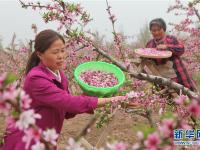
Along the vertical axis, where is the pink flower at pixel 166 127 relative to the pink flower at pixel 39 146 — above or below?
above

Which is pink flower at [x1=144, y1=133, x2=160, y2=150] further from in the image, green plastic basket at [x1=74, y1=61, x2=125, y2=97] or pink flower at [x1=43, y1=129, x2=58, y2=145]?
green plastic basket at [x1=74, y1=61, x2=125, y2=97]

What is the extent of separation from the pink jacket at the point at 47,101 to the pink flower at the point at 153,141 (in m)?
1.60

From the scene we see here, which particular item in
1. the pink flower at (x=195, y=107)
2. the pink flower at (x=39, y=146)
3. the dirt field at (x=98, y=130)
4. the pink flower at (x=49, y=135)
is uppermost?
the pink flower at (x=195, y=107)

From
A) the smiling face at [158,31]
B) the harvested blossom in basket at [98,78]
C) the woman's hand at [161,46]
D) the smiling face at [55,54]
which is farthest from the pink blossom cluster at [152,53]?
the smiling face at [55,54]

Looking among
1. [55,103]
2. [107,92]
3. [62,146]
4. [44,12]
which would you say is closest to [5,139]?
[55,103]

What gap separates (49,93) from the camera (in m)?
2.91

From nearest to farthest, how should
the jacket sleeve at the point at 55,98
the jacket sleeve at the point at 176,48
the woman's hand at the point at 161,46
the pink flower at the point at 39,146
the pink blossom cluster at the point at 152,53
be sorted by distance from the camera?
the pink flower at the point at 39,146, the jacket sleeve at the point at 55,98, the pink blossom cluster at the point at 152,53, the woman's hand at the point at 161,46, the jacket sleeve at the point at 176,48

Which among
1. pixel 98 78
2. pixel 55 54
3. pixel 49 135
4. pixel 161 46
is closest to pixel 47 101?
pixel 55 54

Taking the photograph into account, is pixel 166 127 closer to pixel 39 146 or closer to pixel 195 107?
pixel 195 107

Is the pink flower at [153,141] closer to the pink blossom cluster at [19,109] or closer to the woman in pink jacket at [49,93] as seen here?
the pink blossom cluster at [19,109]

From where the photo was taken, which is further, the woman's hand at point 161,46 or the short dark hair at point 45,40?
the woman's hand at point 161,46

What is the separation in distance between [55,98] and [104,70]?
133cm

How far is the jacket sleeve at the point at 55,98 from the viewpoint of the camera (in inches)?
114

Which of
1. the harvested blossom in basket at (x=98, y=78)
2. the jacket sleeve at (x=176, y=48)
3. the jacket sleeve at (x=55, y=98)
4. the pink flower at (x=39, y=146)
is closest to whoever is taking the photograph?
the pink flower at (x=39, y=146)
